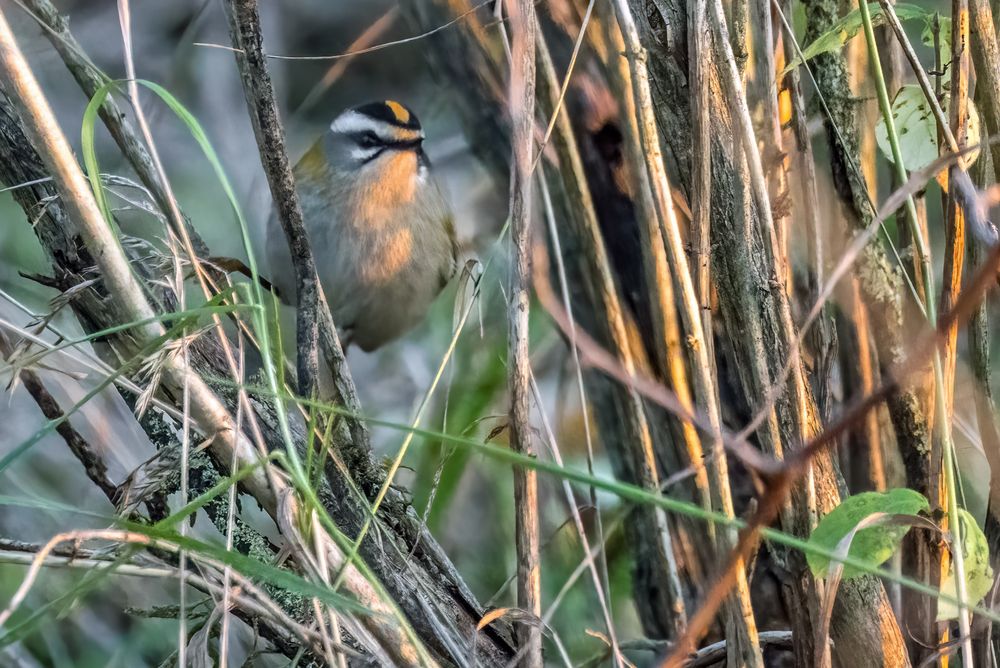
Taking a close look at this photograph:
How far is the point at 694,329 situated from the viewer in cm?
83

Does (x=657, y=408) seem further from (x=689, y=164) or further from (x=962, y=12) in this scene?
(x=962, y=12)

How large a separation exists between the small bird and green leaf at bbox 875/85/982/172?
950mm

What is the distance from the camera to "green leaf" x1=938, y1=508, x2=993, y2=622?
2.53ft

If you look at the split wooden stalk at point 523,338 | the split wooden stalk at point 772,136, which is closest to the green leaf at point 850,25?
the split wooden stalk at point 772,136

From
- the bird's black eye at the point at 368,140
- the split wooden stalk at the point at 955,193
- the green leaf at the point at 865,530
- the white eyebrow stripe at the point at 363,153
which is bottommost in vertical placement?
the green leaf at the point at 865,530

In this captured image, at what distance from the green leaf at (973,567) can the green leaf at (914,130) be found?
328mm

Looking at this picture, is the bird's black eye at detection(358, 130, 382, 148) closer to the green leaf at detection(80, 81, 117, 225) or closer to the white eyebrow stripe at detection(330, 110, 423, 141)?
the white eyebrow stripe at detection(330, 110, 423, 141)

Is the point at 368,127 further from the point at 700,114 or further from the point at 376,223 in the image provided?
the point at 700,114

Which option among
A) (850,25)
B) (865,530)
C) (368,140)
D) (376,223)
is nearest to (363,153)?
(368,140)

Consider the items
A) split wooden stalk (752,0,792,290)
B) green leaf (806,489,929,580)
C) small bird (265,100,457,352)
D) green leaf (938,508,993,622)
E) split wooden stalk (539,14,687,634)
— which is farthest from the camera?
small bird (265,100,457,352)

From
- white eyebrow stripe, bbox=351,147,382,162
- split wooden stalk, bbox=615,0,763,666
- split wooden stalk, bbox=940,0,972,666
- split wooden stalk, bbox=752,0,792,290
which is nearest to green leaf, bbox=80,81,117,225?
split wooden stalk, bbox=615,0,763,666

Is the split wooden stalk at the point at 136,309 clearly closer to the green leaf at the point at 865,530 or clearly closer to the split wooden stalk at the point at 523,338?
the split wooden stalk at the point at 523,338

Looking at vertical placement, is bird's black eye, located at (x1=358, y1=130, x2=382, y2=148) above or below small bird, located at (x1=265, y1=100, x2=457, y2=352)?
above

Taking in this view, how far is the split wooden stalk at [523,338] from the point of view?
804 millimetres
